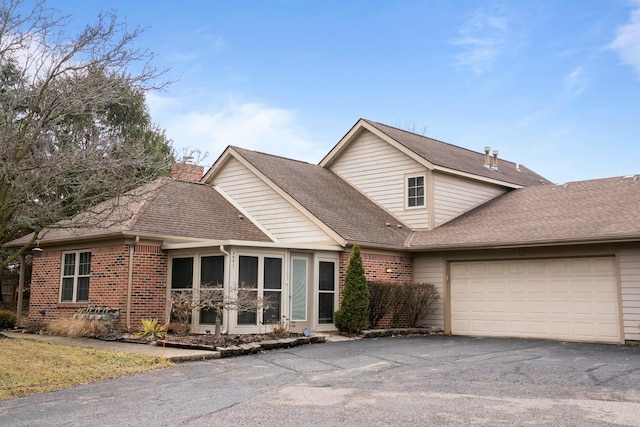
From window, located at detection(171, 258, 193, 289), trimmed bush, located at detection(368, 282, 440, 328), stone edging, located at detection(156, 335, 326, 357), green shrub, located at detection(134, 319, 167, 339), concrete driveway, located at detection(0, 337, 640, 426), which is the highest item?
window, located at detection(171, 258, 193, 289)

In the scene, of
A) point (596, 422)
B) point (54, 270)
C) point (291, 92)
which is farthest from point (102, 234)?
point (596, 422)

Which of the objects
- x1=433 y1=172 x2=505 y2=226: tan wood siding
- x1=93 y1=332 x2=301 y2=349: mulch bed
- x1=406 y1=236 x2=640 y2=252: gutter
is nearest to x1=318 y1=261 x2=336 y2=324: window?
x1=93 y1=332 x2=301 y2=349: mulch bed

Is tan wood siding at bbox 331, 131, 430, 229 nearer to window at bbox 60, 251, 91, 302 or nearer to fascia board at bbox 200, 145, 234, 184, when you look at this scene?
fascia board at bbox 200, 145, 234, 184

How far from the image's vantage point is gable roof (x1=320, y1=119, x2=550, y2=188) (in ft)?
64.2

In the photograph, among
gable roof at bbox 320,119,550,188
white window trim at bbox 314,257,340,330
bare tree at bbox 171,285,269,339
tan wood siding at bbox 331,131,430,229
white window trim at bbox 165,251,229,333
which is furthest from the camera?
gable roof at bbox 320,119,550,188

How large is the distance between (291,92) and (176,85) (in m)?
7.08

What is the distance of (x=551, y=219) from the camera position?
1666 centimetres

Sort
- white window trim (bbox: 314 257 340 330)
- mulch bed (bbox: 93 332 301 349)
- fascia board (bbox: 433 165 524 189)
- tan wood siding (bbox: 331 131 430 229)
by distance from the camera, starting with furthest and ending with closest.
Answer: tan wood siding (bbox: 331 131 430 229), fascia board (bbox: 433 165 524 189), white window trim (bbox: 314 257 340 330), mulch bed (bbox: 93 332 301 349)

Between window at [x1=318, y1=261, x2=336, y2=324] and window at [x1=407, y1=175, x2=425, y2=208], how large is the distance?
413 cm

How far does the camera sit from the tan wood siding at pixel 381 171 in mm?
19453

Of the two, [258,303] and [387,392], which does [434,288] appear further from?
[387,392]

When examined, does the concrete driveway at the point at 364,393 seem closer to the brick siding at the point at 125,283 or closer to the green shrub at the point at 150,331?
the green shrub at the point at 150,331

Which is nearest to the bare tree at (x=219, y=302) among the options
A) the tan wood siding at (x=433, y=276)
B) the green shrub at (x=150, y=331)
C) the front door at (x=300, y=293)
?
the green shrub at (x=150, y=331)

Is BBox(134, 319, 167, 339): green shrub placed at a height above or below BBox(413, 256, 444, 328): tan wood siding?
below
